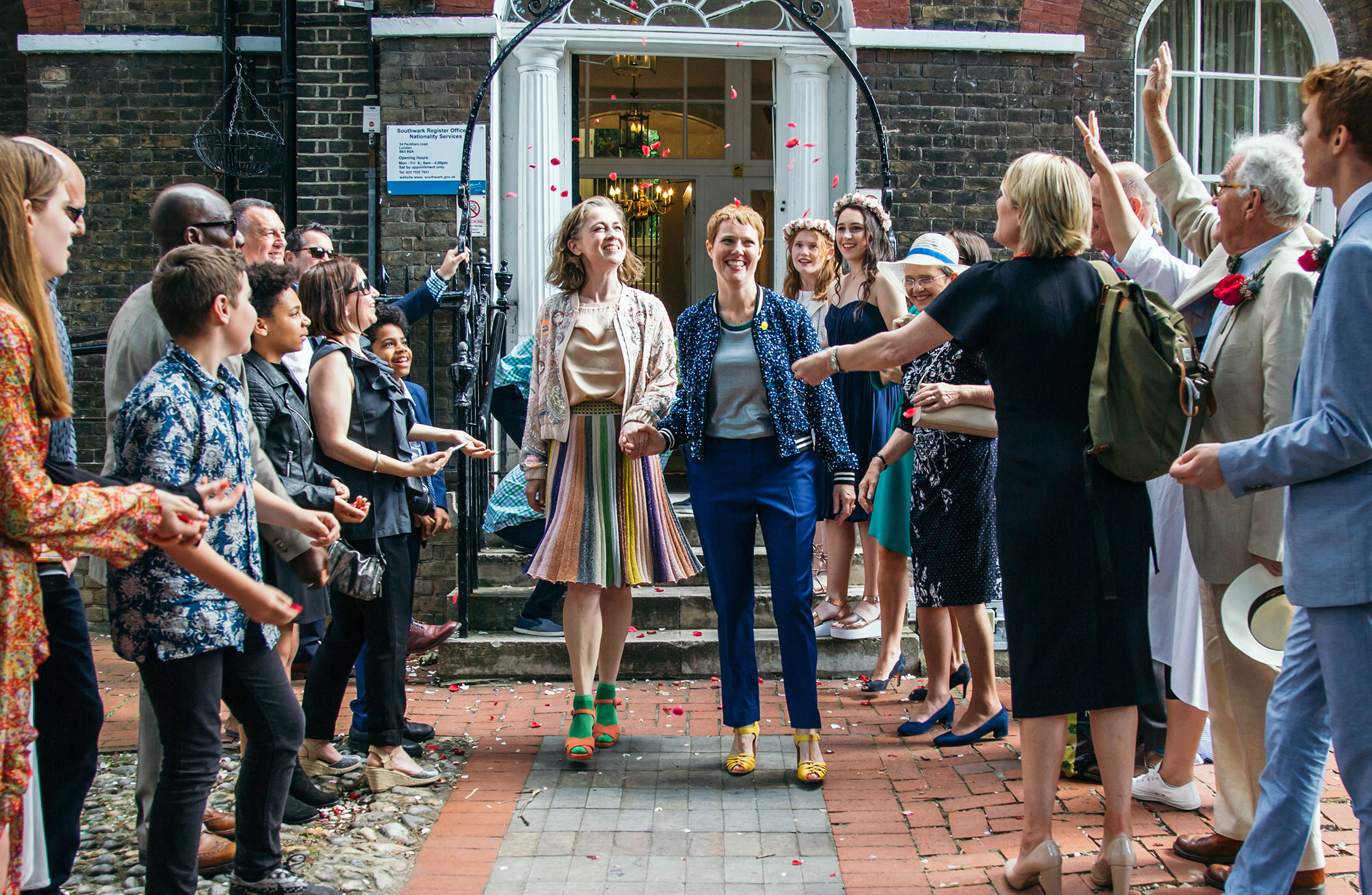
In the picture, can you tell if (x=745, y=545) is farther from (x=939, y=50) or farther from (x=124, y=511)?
(x=939, y=50)

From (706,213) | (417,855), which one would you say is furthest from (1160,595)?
(706,213)

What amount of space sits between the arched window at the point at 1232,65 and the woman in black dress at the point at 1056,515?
5973mm

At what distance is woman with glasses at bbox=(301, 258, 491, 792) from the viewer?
3.79 metres

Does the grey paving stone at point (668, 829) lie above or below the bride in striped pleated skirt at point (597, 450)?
below

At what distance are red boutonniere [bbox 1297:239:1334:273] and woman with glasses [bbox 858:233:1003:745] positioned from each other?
1477 millimetres

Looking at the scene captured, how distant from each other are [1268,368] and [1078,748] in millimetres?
1730

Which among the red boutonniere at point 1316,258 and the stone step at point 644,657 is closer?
the red boutonniere at point 1316,258

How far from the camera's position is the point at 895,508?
188 inches

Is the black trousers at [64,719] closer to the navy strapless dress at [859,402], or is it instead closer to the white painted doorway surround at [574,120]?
the navy strapless dress at [859,402]

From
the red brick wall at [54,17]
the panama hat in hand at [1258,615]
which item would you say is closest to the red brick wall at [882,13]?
the red brick wall at [54,17]

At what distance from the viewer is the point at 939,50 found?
7332 mm

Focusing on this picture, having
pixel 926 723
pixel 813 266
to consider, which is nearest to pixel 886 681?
pixel 926 723

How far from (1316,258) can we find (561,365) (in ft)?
8.47

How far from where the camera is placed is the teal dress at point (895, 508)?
4.73m
